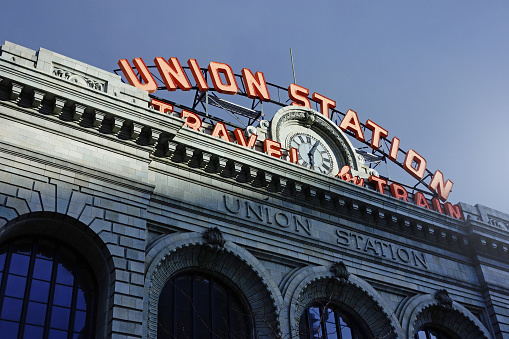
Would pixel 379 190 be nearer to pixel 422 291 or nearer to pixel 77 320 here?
pixel 422 291

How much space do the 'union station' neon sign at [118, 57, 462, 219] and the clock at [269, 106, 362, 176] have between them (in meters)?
1.36

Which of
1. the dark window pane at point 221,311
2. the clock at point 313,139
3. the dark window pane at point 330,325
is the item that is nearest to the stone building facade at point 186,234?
the dark window pane at point 221,311

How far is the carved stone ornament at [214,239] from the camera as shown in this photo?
28422mm

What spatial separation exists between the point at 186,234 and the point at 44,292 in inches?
242

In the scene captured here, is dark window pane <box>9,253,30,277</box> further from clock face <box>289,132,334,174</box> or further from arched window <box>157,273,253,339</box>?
clock face <box>289,132,334,174</box>

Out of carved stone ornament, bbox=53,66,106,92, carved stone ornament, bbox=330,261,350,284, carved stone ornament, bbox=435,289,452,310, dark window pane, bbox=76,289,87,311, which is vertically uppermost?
carved stone ornament, bbox=53,66,106,92

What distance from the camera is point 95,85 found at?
95.1 ft

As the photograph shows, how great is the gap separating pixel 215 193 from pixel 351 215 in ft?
24.0

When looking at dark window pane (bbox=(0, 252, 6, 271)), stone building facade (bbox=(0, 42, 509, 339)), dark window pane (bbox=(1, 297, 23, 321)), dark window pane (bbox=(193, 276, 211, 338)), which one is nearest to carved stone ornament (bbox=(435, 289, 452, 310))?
stone building facade (bbox=(0, 42, 509, 339))

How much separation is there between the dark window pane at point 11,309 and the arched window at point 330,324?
1166 cm

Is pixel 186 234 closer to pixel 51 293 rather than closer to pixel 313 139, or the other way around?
pixel 51 293

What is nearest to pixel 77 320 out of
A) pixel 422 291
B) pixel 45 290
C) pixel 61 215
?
pixel 45 290

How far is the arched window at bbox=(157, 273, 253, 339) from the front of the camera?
26.8 m

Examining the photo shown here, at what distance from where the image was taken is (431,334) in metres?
33.9
